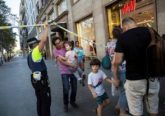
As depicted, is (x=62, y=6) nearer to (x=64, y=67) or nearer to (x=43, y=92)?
(x=64, y=67)

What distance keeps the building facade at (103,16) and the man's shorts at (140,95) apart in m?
5.91

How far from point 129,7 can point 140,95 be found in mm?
10426

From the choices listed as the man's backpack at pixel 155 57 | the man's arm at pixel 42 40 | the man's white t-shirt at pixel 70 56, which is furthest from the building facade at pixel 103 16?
the man's backpack at pixel 155 57

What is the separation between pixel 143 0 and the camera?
12812 millimetres

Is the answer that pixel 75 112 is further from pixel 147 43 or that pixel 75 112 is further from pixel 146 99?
pixel 147 43

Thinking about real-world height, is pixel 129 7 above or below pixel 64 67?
above

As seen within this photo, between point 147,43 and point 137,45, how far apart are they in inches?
5.4

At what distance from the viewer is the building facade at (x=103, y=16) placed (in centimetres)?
1184

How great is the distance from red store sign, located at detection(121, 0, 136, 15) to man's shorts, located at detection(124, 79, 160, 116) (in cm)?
971

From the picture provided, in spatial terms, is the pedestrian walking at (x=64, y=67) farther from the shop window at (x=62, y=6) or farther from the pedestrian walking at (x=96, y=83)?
the shop window at (x=62, y=6)

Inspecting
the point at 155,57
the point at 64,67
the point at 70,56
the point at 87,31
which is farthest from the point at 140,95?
the point at 87,31

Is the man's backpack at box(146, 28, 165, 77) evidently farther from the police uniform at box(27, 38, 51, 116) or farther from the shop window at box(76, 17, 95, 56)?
the shop window at box(76, 17, 95, 56)

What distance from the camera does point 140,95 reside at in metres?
4.25

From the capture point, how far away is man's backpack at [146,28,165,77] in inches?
160
